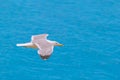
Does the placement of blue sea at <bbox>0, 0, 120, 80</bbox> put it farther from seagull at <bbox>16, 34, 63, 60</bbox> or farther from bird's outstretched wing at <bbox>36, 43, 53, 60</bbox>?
bird's outstretched wing at <bbox>36, 43, 53, 60</bbox>

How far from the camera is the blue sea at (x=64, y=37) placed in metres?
9.35

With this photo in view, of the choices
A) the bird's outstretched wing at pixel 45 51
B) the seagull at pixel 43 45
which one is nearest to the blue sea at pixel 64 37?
the seagull at pixel 43 45

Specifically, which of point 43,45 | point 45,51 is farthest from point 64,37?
point 45,51

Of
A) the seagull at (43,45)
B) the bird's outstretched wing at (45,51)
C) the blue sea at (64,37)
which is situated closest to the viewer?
the bird's outstretched wing at (45,51)

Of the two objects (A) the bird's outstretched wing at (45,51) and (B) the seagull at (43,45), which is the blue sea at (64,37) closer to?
(B) the seagull at (43,45)

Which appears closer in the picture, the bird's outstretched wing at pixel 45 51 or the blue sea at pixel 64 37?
the bird's outstretched wing at pixel 45 51

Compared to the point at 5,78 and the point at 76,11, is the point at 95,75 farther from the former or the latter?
the point at 76,11

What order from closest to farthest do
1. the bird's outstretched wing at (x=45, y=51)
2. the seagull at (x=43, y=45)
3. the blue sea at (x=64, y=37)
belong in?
the bird's outstretched wing at (x=45, y=51) < the seagull at (x=43, y=45) < the blue sea at (x=64, y=37)

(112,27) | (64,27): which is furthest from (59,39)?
(112,27)

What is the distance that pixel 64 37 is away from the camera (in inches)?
419

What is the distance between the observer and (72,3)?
41.8 feet

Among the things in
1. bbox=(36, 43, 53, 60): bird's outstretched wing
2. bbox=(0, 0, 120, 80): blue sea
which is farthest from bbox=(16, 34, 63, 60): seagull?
bbox=(0, 0, 120, 80): blue sea

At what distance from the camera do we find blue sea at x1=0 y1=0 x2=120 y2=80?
9.35 metres

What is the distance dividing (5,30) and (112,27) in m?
2.61
